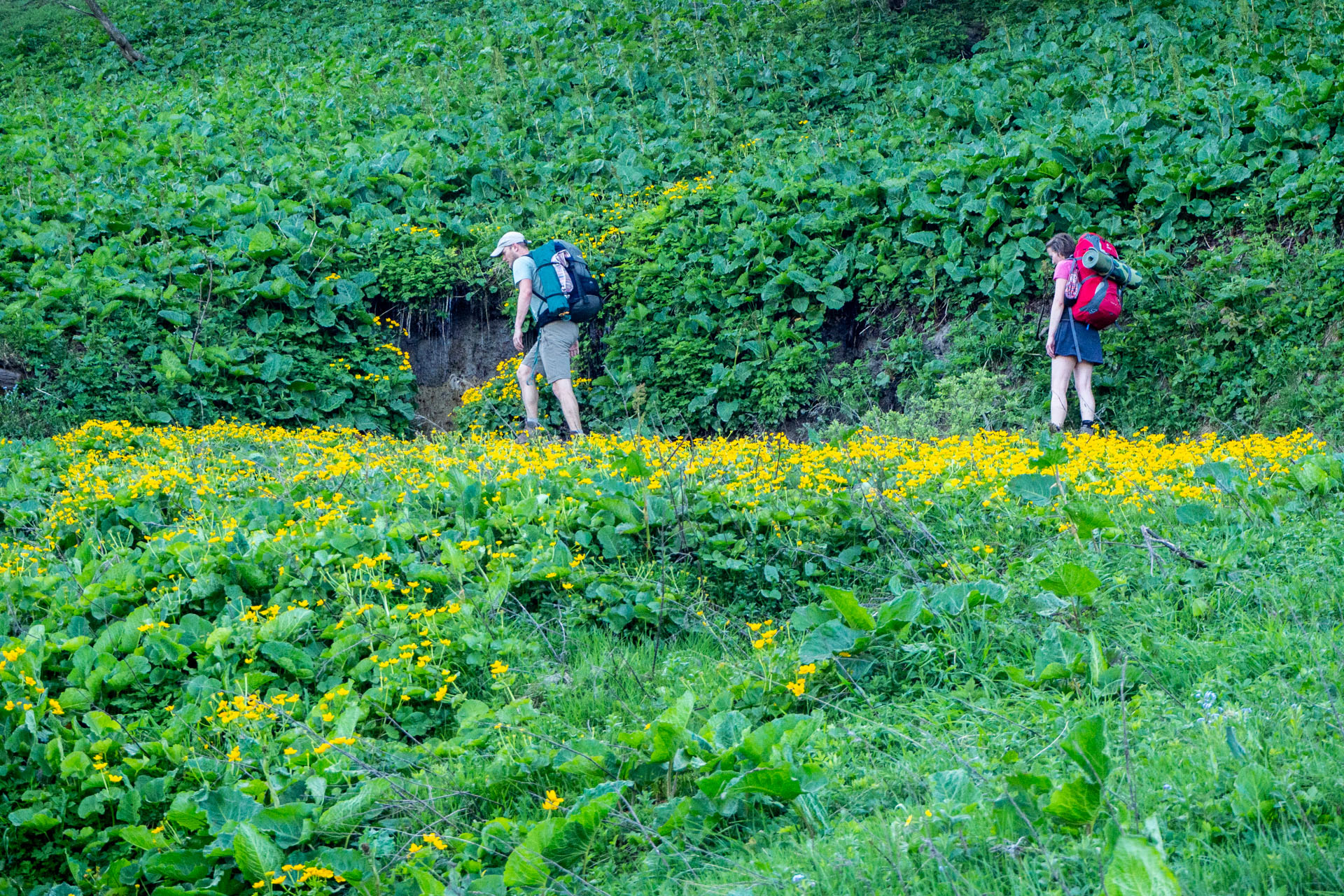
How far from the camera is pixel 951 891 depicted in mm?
2227

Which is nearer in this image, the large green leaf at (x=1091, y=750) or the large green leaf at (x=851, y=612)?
the large green leaf at (x=1091, y=750)

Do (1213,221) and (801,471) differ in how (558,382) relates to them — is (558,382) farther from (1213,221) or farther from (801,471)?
(1213,221)

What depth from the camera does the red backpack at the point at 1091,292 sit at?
8.46 metres

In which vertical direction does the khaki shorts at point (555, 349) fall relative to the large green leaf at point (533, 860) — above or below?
above

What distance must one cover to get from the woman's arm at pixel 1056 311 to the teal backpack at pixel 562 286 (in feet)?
13.7

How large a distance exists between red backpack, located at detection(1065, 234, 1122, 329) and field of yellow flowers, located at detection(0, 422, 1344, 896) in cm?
249

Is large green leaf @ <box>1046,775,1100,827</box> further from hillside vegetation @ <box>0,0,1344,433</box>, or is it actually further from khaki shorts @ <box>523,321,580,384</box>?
khaki shorts @ <box>523,321,580,384</box>

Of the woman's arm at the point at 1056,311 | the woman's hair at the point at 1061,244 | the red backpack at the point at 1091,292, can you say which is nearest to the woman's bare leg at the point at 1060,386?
the woman's arm at the point at 1056,311

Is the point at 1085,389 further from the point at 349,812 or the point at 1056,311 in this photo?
the point at 349,812

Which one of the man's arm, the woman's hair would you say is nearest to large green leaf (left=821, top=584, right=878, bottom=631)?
the woman's hair

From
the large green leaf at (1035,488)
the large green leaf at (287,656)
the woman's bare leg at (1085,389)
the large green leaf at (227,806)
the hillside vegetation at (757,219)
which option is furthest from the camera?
the hillside vegetation at (757,219)

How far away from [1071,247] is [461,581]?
6.99 meters

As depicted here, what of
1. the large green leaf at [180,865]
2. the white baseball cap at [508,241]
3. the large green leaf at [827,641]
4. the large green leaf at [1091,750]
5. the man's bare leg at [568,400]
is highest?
the white baseball cap at [508,241]

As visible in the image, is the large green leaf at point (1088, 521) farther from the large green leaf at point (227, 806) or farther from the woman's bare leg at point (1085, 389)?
the woman's bare leg at point (1085, 389)
